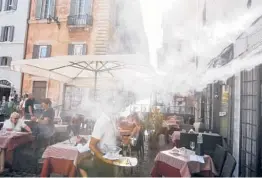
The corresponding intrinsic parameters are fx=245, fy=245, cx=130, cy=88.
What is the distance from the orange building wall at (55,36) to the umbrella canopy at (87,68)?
874 centimetres

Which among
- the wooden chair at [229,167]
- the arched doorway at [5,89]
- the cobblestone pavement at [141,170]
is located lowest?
the cobblestone pavement at [141,170]

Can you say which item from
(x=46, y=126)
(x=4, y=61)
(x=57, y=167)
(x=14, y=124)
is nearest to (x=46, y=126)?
(x=46, y=126)

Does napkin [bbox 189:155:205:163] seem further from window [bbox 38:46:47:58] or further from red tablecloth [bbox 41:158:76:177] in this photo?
window [bbox 38:46:47:58]

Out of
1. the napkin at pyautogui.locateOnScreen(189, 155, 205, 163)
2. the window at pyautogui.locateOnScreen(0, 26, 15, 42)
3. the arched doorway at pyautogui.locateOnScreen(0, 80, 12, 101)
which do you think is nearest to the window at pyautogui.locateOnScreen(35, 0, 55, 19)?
the window at pyautogui.locateOnScreen(0, 26, 15, 42)

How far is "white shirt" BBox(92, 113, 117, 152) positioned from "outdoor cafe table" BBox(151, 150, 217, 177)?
3.65 ft

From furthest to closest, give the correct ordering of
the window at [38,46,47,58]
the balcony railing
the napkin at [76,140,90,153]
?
the window at [38,46,47,58] → the balcony railing → the napkin at [76,140,90,153]

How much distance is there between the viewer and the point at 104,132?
333 centimetres

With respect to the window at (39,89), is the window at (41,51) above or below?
above

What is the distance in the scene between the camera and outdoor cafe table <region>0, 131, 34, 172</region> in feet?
15.1

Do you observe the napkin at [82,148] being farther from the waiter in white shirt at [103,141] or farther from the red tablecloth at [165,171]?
the red tablecloth at [165,171]

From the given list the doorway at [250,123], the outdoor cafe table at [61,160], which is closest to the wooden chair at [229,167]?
Result: the doorway at [250,123]

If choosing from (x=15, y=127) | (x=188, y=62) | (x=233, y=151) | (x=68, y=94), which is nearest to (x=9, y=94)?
(x=68, y=94)

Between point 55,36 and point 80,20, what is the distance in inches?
84.2

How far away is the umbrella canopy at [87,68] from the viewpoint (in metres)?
5.16
